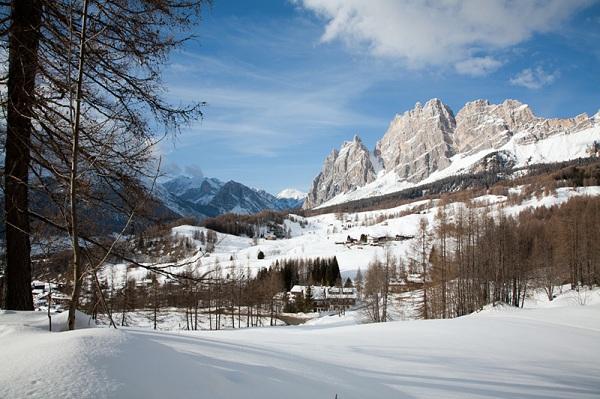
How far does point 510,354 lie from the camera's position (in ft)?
20.6

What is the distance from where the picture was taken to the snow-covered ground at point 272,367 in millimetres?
1906

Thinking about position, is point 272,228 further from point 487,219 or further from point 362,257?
point 487,219

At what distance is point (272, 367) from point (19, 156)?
4.05 meters

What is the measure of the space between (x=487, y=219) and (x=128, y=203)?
1211 inches

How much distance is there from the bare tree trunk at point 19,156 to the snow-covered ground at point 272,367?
0.77 metres

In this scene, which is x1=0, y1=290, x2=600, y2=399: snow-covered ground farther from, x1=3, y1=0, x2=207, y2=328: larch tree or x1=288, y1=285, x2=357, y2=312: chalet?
x1=288, y1=285, x2=357, y2=312: chalet

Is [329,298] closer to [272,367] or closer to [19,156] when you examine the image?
[19,156]

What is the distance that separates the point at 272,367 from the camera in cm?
313

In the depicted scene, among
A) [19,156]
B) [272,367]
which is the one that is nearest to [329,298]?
[19,156]

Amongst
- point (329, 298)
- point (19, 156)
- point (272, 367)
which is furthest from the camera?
point (329, 298)

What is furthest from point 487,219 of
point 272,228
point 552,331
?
point 272,228

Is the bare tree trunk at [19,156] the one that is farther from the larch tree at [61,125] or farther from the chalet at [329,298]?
the chalet at [329,298]

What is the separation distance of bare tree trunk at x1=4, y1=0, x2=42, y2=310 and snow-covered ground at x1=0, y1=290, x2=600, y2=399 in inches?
30.3

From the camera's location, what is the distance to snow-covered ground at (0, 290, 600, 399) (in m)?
1.91
